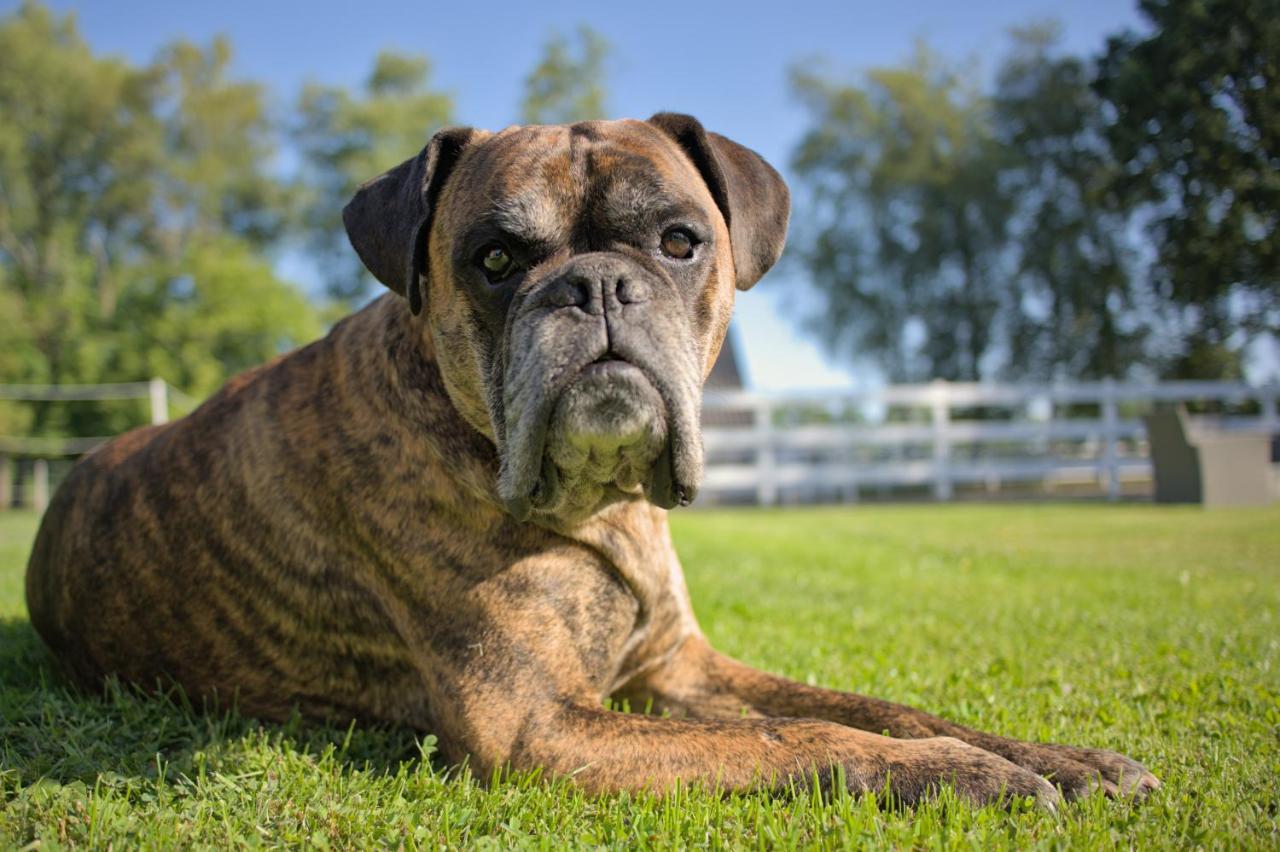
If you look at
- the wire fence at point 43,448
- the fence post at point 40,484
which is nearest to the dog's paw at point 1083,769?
the wire fence at point 43,448

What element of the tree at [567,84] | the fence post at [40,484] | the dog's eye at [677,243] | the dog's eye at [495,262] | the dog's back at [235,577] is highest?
the tree at [567,84]

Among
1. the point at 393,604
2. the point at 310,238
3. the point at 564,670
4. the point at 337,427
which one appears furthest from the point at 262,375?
the point at 310,238

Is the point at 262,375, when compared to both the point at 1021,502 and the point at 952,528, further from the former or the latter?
the point at 1021,502

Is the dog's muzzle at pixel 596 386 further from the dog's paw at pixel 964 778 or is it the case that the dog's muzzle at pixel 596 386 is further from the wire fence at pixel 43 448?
the wire fence at pixel 43 448

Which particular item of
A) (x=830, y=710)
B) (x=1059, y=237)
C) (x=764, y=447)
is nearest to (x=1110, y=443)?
A: (x=764, y=447)

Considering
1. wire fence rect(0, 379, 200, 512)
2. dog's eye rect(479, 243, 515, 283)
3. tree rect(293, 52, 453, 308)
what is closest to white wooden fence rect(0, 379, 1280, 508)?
wire fence rect(0, 379, 200, 512)

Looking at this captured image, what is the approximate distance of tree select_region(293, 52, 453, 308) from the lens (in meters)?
37.0

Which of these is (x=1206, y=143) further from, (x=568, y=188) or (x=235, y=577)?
(x=235, y=577)

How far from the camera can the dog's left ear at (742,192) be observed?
8.64 ft

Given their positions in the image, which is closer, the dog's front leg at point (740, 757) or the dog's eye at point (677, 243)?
the dog's front leg at point (740, 757)

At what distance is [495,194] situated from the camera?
Result: 2312 mm

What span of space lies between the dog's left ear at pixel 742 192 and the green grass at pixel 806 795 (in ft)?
5.09

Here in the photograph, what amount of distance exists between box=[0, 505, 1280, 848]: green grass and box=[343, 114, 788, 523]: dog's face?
0.79 m

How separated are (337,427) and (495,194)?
87cm
